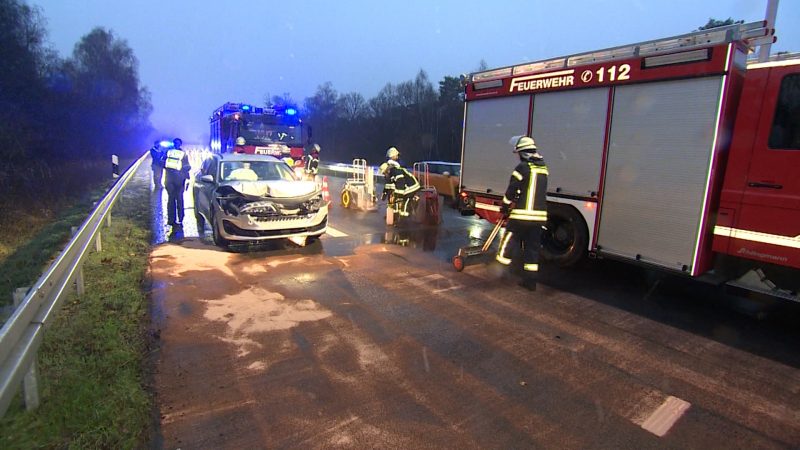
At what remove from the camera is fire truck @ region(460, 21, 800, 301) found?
4.47 meters

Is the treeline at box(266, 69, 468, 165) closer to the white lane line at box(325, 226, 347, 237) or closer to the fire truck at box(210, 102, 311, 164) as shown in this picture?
the fire truck at box(210, 102, 311, 164)

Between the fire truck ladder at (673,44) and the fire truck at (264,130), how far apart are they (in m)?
11.2

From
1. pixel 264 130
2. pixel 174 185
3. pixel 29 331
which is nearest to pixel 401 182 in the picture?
pixel 174 185

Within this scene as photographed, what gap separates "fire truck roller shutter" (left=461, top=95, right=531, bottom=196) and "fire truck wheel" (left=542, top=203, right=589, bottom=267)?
3.46 feet

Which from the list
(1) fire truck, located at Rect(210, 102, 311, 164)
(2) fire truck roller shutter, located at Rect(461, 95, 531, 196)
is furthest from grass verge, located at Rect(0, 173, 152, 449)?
(1) fire truck, located at Rect(210, 102, 311, 164)

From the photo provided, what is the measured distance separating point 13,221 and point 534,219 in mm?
9902

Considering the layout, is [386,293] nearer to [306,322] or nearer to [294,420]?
[306,322]

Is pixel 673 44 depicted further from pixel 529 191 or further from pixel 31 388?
pixel 31 388

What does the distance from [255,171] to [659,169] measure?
20.8 feet

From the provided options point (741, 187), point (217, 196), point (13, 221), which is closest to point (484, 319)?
point (741, 187)

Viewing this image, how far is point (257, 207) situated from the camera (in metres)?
7.03

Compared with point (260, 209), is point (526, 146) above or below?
above

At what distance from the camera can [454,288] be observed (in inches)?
230

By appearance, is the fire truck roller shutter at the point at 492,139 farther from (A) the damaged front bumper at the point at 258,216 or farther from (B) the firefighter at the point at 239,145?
(B) the firefighter at the point at 239,145
